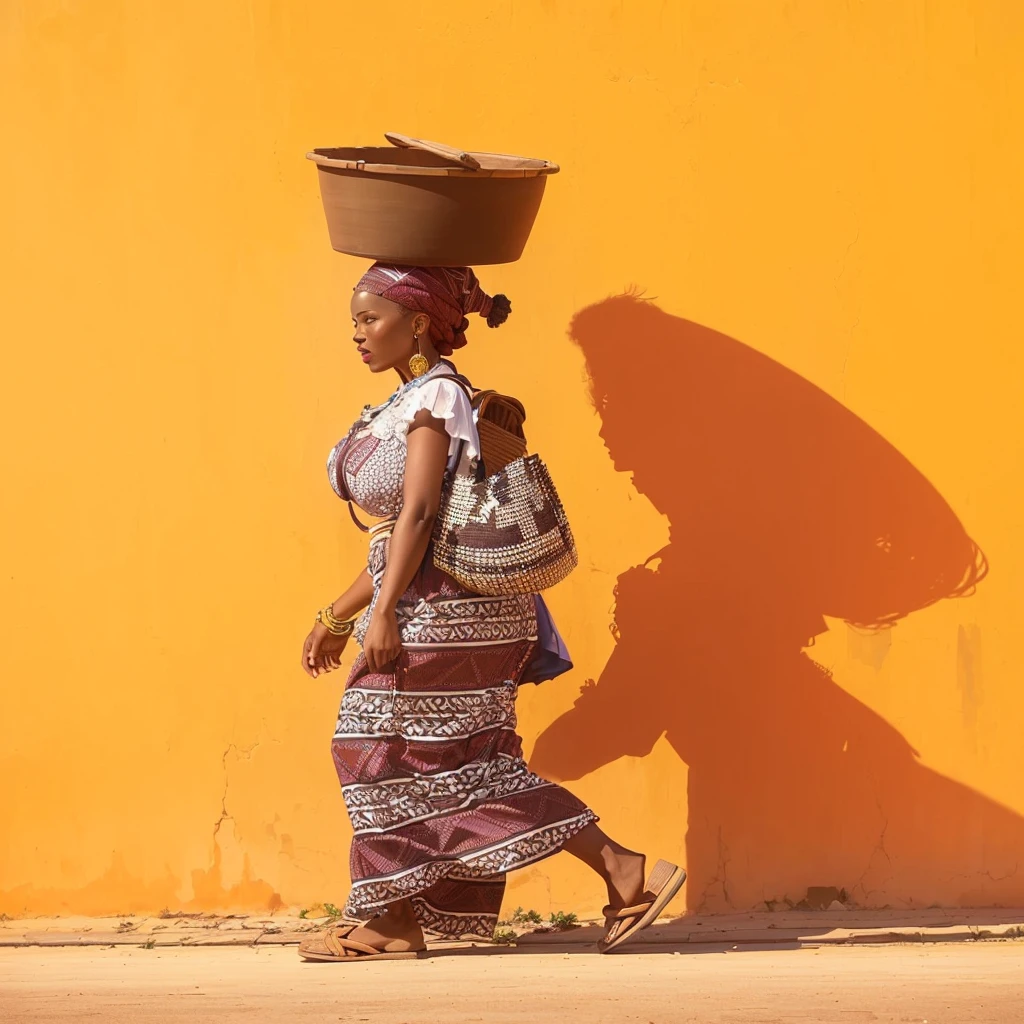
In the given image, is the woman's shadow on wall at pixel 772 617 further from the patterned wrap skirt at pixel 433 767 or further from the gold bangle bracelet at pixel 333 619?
the gold bangle bracelet at pixel 333 619

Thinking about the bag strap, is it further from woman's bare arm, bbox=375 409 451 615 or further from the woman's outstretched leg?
the woman's outstretched leg

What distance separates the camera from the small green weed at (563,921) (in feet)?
16.5

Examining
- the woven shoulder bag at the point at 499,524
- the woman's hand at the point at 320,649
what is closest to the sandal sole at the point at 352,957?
the woman's hand at the point at 320,649

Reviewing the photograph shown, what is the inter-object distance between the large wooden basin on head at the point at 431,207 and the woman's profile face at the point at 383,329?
140 mm

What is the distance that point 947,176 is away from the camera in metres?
4.93

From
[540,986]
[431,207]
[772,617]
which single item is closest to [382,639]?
[540,986]

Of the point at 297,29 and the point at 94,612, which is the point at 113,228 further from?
the point at 94,612

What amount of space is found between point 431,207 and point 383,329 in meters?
0.38

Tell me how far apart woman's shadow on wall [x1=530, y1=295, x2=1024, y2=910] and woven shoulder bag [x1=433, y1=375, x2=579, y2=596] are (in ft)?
2.19

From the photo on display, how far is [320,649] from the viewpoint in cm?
475

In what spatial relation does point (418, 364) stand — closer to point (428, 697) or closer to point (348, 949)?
point (428, 697)

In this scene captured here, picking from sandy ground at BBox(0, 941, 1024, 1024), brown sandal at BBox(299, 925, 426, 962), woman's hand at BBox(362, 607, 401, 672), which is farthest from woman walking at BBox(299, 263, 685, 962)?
sandy ground at BBox(0, 941, 1024, 1024)

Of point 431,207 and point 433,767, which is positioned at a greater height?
point 431,207

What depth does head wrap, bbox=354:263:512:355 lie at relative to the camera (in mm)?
4438
